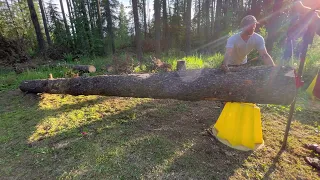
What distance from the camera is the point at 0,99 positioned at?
14.2ft

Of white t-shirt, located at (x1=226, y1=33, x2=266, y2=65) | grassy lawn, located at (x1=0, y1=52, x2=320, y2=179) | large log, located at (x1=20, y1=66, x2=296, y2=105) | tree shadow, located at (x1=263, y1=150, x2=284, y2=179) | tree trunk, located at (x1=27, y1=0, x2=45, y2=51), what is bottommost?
tree shadow, located at (x1=263, y1=150, x2=284, y2=179)

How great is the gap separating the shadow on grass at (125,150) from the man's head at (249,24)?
1497mm

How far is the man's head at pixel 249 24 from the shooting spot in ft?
7.93

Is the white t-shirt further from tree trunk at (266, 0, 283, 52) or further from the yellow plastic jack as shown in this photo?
tree trunk at (266, 0, 283, 52)

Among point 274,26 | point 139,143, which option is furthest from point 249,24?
point 274,26

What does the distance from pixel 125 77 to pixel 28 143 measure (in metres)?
1.69

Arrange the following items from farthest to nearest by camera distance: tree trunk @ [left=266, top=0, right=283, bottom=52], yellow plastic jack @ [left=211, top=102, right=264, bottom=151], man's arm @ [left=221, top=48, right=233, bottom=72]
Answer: tree trunk @ [left=266, top=0, right=283, bottom=52] < man's arm @ [left=221, top=48, right=233, bottom=72] < yellow plastic jack @ [left=211, top=102, right=264, bottom=151]

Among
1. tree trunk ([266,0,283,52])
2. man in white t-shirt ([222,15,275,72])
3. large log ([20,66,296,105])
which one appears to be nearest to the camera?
large log ([20,66,296,105])

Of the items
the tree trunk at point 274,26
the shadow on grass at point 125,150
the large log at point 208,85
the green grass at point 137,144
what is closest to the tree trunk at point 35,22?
the green grass at point 137,144

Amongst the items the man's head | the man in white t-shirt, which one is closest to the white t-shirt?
the man in white t-shirt

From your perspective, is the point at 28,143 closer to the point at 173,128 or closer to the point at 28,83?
the point at 173,128

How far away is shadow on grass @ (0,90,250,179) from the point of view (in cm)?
191

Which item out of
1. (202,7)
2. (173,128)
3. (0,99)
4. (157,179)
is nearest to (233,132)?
(173,128)

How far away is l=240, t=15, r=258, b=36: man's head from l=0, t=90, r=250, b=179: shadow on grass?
1497 mm
